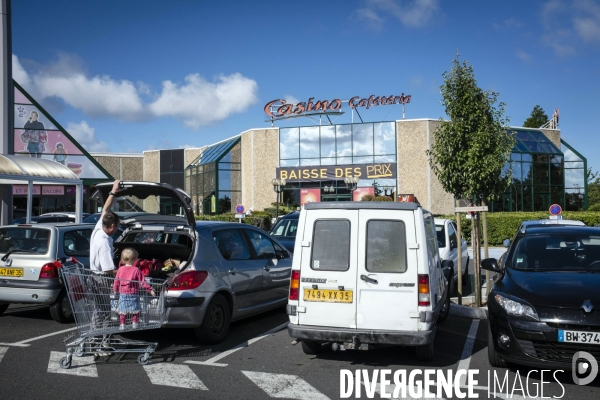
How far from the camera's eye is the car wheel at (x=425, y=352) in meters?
6.32

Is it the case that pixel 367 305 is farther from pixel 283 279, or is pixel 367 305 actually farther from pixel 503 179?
pixel 503 179

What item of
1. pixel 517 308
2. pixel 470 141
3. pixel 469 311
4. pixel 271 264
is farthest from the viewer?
pixel 470 141

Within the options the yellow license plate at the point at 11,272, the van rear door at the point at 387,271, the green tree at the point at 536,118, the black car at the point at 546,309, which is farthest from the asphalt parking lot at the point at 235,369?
the green tree at the point at 536,118

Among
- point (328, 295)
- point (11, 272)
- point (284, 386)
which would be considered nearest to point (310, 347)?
point (328, 295)

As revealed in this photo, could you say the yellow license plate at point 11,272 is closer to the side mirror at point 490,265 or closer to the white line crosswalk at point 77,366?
the white line crosswalk at point 77,366

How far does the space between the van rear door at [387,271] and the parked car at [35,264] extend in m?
4.98

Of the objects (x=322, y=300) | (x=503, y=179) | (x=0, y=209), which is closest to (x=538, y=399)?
(x=322, y=300)

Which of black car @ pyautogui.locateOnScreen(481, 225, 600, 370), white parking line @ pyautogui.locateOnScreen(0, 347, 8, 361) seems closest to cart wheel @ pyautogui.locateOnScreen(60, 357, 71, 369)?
white parking line @ pyautogui.locateOnScreen(0, 347, 8, 361)

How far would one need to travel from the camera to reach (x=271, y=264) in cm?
875

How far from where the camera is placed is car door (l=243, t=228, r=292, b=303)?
8.56 m

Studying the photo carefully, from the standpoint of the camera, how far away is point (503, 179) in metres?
11.4

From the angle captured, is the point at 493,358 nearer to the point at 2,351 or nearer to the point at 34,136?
the point at 2,351

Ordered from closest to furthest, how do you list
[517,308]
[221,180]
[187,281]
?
1. [517,308]
2. [187,281]
3. [221,180]

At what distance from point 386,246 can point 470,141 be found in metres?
5.35
